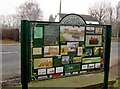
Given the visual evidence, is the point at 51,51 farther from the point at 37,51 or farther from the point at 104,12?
the point at 104,12

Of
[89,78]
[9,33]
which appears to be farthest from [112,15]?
[89,78]

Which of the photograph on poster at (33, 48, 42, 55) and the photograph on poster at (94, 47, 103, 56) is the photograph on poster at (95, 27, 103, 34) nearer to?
the photograph on poster at (94, 47, 103, 56)

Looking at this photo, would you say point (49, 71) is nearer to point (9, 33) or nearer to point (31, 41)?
point (31, 41)

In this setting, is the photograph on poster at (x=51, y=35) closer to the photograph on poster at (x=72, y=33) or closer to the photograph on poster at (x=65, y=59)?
the photograph on poster at (x=72, y=33)

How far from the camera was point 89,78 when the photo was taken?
21.0ft

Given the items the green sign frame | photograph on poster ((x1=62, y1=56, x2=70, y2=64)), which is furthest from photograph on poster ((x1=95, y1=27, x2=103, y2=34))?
photograph on poster ((x1=62, y1=56, x2=70, y2=64))

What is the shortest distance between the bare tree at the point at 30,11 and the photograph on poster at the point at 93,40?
35.4 m

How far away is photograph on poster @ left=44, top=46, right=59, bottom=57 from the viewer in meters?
4.34

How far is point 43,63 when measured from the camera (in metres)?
4.32

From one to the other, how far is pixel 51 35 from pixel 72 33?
22.9 inches

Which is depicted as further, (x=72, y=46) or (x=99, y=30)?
(x=99, y=30)

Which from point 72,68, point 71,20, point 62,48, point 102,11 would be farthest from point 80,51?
point 102,11

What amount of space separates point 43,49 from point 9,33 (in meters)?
25.7

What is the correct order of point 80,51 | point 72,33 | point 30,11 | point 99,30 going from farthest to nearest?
point 30,11 < point 99,30 < point 80,51 < point 72,33
